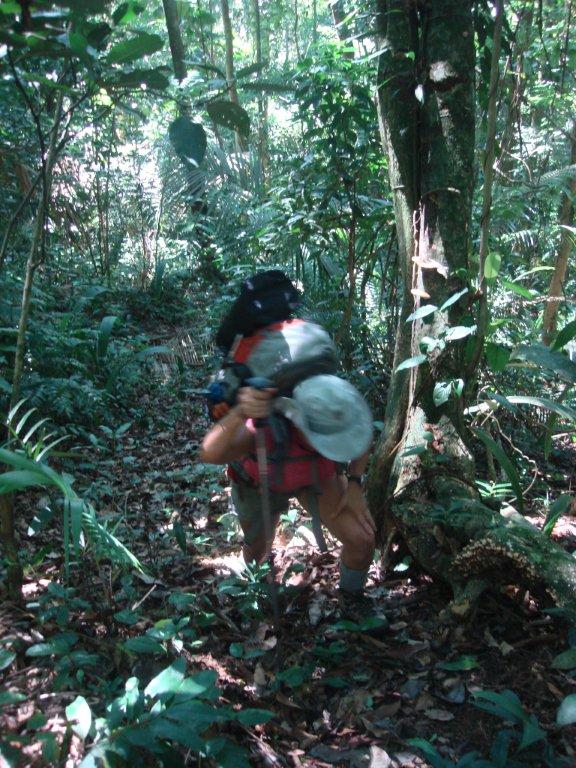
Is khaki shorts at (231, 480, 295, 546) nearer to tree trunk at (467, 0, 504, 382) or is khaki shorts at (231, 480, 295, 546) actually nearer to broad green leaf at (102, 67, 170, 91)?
tree trunk at (467, 0, 504, 382)

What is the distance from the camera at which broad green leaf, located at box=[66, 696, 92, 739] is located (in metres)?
1.87

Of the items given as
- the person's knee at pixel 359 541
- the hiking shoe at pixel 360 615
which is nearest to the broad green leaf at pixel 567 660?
the hiking shoe at pixel 360 615

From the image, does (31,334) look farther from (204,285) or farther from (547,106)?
(547,106)

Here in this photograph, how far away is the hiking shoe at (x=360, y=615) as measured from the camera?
10.2 ft

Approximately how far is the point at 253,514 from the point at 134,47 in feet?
7.09

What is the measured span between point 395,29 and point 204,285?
23.2ft

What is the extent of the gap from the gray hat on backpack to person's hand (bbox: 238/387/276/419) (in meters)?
0.05

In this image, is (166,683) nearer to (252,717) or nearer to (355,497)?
(252,717)

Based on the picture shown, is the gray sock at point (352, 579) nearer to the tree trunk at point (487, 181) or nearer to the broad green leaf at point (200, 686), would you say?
the tree trunk at point (487, 181)

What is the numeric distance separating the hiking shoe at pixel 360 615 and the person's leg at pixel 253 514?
48cm

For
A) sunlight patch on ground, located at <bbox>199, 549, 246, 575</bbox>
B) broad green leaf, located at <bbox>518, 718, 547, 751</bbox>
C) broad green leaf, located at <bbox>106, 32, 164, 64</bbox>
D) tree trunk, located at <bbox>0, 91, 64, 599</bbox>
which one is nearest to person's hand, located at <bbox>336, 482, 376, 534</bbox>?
sunlight patch on ground, located at <bbox>199, 549, 246, 575</bbox>

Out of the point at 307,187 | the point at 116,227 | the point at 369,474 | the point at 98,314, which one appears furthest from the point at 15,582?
the point at 116,227

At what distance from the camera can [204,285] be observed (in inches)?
409

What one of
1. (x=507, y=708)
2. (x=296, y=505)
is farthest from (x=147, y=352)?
(x=507, y=708)
